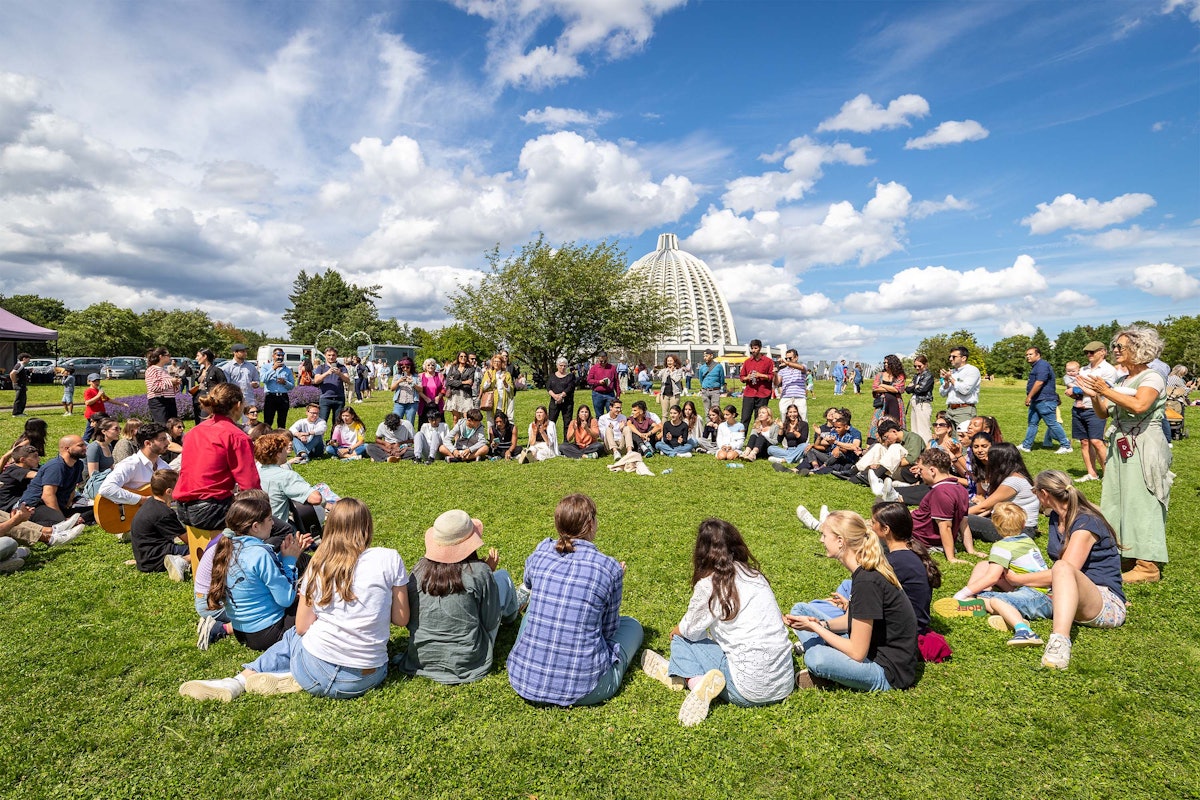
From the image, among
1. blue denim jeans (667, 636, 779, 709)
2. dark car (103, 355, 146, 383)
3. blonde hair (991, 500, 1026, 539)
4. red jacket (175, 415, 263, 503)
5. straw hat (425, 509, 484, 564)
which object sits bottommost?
blue denim jeans (667, 636, 779, 709)

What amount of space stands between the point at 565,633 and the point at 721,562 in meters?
1.02

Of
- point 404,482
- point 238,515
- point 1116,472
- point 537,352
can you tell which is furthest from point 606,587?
point 537,352

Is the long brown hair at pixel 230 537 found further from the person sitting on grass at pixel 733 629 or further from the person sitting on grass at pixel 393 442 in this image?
the person sitting on grass at pixel 393 442

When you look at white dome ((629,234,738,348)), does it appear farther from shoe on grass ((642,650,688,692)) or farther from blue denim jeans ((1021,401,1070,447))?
shoe on grass ((642,650,688,692))

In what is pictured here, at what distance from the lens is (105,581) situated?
582cm

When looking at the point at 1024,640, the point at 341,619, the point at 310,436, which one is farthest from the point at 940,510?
the point at 310,436

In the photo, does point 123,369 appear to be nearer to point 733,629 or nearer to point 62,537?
point 62,537

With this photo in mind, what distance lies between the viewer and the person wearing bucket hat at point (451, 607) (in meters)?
3.88

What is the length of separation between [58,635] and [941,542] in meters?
8.09

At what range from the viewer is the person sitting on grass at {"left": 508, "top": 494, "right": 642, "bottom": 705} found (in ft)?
11.9

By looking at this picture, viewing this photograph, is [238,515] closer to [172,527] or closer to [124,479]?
[172,527]

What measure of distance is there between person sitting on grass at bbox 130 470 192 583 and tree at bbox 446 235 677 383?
34.7 m

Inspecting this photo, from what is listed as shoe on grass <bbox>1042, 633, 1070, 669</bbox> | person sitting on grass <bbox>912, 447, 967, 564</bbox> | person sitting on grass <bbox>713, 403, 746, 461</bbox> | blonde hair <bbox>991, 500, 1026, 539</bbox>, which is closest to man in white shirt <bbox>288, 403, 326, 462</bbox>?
person sitting on grass <bbox>713, 403, 746, 461</bbox>

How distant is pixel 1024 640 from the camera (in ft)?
14.4
